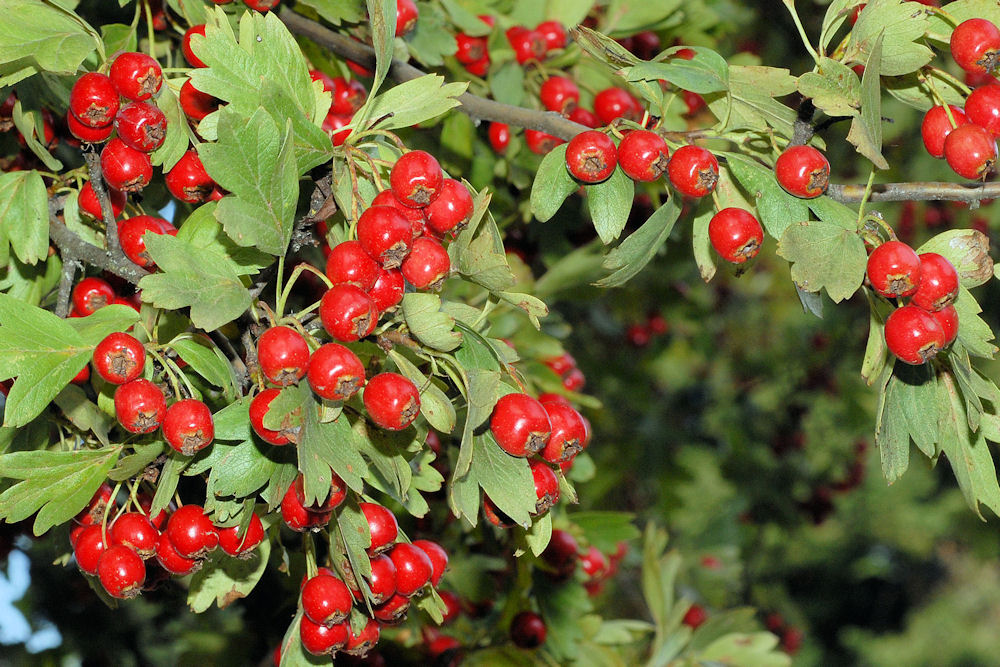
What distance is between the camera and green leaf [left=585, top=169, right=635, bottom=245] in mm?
1346

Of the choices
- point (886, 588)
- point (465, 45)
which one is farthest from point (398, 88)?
point (886, 588)

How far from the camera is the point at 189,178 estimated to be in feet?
4.18

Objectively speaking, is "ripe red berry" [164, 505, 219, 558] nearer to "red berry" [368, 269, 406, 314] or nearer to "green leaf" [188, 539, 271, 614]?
"green leaf" [188, 539, 271, 614]

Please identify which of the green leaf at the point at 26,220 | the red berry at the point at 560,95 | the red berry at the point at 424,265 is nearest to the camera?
the red berry at the point at 424,265

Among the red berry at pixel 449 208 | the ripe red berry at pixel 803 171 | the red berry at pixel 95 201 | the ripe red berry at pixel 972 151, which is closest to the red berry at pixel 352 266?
the red berry at pixel 449 208

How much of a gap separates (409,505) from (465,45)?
47.1 inches

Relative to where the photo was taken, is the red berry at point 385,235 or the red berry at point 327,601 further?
the red berry at point 327,601

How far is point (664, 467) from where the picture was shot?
393 cm

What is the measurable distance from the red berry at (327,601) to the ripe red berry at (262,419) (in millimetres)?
244

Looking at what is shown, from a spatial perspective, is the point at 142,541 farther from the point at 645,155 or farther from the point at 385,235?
the point at 645,155

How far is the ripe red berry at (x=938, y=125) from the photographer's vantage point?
1313 mm

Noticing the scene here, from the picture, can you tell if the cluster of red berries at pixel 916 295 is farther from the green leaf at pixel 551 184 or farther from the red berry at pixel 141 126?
the red berry at pixel 141 126

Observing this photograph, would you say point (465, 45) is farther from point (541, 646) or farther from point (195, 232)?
point (541, 646)

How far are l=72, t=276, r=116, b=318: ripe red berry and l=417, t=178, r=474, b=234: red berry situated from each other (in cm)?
55
